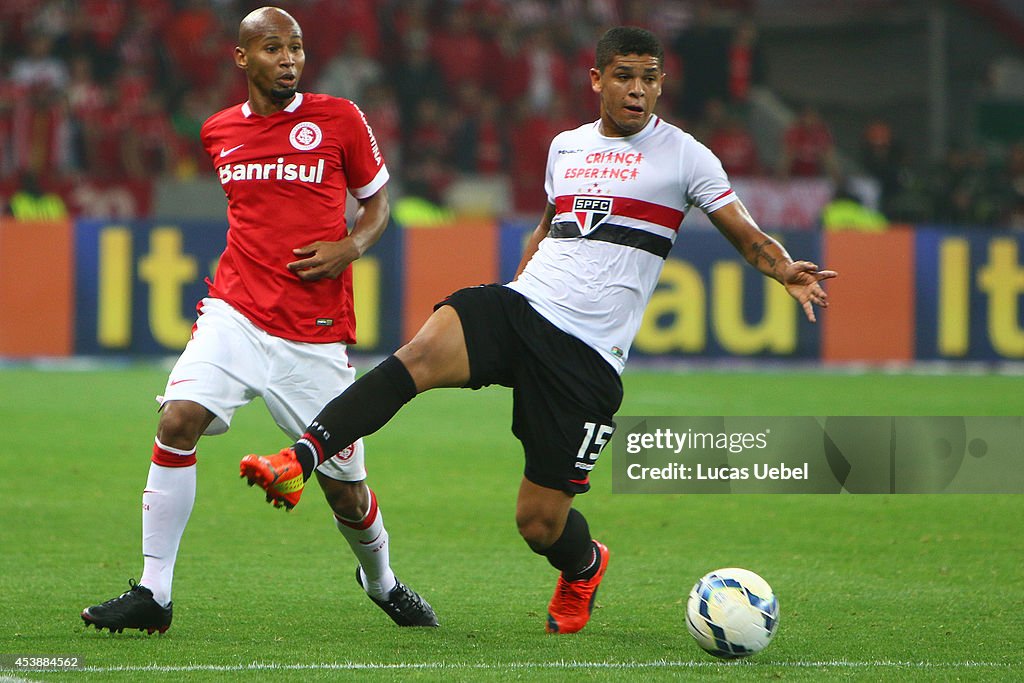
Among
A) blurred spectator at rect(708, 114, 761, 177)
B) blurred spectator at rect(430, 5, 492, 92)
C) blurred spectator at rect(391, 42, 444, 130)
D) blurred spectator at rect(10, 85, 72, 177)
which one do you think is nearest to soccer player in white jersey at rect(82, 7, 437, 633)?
blurred spectator at rect(10, 85, 72, 177)

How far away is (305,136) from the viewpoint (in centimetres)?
528

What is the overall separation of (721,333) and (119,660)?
34.9 feet

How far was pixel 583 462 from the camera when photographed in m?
5.03

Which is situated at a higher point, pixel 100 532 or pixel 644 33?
pixel 644 33

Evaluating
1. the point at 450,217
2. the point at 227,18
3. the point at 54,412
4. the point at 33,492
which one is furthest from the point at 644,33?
the point at 227,18

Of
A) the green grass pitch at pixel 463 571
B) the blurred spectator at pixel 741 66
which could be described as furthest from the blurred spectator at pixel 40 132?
the blurred spectator at pixel 741 66

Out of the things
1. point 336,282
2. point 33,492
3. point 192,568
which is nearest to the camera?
point 336,282

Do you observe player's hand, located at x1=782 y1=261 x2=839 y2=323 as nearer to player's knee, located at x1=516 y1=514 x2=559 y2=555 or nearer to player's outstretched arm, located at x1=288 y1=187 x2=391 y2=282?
player's knee, located at x1=516 y1=514 x2=559 y2=555

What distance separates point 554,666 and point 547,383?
94 centimetres

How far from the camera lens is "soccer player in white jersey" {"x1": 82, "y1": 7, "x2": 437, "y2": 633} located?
4938 millimetres

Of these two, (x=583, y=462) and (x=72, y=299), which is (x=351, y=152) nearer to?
(x=583, y=462)

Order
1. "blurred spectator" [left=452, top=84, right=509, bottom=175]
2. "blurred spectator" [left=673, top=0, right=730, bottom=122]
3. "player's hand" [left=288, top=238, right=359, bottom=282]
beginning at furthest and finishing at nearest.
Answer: "blurred spectator" [left=673, top=0, right=730, bottom=122], "blurred spectator" [left=452, top=84, right=509, bottom=175], "player's hand" [left=288, top=238, right=359, bottom=282]

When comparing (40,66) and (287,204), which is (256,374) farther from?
(40,66)

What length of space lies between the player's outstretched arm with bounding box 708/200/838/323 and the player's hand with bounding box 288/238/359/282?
125 cm
